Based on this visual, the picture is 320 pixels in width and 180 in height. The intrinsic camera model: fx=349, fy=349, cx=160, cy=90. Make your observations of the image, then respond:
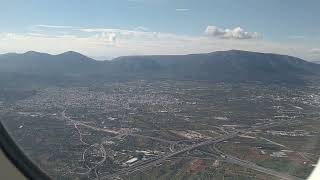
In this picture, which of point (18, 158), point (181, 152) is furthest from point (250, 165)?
point (18, 158)

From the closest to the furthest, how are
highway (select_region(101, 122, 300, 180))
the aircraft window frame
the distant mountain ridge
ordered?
the aircraft window frame → the distant mountain ridge → highway (select_region(101, 122, 300, 180))

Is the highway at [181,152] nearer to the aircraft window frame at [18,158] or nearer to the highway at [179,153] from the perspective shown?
the highway at [179,153]

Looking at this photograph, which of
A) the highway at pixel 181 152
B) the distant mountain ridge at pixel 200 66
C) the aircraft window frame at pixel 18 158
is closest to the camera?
the aircraft window frame at pixel 18 158

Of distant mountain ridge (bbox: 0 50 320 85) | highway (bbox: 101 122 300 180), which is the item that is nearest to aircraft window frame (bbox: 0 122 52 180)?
distant mountain ridge (bbox: 0 50 320 85)

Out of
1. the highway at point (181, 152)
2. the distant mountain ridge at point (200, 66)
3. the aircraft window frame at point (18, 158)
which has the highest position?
the distant mountain ridge at point (200, 66)

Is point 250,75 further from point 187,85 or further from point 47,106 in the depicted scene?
point 47,106

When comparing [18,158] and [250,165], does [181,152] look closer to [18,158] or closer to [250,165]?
[250,165]

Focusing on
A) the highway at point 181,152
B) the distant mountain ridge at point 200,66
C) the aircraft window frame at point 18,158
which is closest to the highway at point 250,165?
the highway at point 181,152

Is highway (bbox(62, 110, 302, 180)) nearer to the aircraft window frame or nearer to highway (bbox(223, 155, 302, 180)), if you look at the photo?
highway (bbox(223, 155, 302, 180))
